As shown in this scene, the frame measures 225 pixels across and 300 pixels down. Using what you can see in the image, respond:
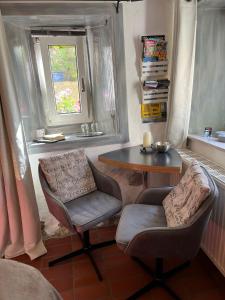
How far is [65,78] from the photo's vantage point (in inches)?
85.7

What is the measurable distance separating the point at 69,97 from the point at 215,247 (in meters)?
1.81

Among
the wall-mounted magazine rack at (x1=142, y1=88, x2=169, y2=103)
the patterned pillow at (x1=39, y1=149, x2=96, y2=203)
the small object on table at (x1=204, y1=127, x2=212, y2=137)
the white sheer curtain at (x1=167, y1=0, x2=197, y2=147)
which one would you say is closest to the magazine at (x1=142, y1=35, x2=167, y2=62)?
the white sheer curtain at (x1=167, y1=0, x2=197, y2=147)

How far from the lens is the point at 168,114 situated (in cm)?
209

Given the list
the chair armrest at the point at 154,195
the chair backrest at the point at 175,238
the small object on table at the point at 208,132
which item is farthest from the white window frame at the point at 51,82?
the chair backrest at the point at 175,238

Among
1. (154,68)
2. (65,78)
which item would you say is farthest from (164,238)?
(65,78)

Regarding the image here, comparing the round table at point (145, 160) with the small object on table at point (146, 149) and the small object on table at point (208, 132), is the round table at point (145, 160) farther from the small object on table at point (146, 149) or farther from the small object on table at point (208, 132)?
the small object on table at point (208, 132)

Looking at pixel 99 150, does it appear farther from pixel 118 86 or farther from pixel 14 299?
pixel 14 299

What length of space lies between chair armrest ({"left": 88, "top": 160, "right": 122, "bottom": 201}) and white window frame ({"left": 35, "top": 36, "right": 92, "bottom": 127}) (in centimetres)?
55

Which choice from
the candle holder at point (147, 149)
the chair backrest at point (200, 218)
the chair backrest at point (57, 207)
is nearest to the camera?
the chair backrest at point (200, 218)

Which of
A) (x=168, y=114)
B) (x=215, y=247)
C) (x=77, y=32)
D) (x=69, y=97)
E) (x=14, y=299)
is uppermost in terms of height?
(x=77, y=32)

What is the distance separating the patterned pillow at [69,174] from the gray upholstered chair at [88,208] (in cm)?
5

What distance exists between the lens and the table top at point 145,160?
1.57 m

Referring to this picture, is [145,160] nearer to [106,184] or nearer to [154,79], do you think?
[106,184]

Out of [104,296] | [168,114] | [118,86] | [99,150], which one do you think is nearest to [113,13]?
[118,86]
